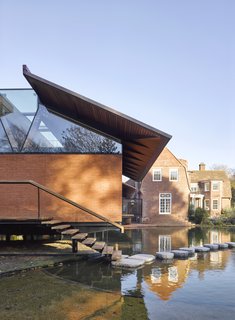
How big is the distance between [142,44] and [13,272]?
10.6m

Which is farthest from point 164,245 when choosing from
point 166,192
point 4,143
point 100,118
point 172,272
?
point 166,192

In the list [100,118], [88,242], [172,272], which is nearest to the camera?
[172,272]

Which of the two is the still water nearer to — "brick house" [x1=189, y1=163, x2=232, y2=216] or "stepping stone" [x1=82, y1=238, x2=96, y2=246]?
"stepping stone" [x1=82, y1=238, x2=96, y2=246]

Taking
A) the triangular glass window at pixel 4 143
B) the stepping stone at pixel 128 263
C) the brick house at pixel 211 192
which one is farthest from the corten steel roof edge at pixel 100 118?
the brick house at pixel 211 192

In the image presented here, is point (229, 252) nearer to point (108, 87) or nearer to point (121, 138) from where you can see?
point (121, 138)

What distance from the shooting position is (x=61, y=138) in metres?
12.4

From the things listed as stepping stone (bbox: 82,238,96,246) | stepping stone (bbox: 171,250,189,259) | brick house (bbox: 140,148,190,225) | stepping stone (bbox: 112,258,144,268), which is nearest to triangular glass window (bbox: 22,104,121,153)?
stepping stone (bbox: 82,238,96,246)

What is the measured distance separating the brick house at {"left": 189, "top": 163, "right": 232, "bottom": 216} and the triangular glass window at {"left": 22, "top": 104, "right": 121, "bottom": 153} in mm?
27111

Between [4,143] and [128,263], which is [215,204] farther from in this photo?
[4,143]

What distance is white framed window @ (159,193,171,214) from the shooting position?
112ft

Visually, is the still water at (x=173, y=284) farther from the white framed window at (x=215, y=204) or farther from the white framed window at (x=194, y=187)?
the white framed window at (x=194, y=187)

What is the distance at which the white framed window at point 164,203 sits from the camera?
34.2 m

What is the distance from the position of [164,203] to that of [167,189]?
147 cm

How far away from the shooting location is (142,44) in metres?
14.5
